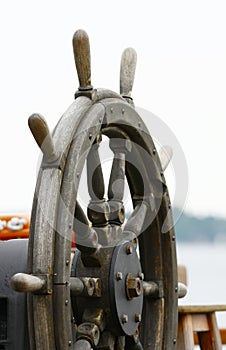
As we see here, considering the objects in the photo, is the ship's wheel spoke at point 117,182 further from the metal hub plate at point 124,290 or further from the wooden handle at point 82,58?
the wooden handle at point 82,58

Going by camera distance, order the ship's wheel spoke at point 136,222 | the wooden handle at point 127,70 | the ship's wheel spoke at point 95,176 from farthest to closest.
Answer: the wooden handle at point 127,70
the ship's wheel spoke at point 136,222
the ship's wheel spoke at point 95,176

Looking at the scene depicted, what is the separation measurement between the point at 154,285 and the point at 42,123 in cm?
72

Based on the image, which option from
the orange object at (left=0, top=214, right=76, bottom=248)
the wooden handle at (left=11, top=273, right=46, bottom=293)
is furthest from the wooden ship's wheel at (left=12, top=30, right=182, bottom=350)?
the orange object at (left=0, top=214, right=76, bottom=248)

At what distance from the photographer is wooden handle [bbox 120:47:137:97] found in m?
2.37

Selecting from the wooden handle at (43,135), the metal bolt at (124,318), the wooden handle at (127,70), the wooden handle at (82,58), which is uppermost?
the wooden handle at (127,70)

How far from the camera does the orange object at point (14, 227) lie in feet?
9.46

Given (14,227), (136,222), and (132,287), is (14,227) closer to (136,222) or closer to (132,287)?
(136,222)

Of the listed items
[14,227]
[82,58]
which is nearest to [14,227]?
[14,227]

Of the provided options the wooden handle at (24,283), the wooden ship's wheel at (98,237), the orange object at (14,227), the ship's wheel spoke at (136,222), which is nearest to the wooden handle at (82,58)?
A: the wooden ship's wheel at (98,237)

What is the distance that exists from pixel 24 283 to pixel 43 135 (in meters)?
0.32

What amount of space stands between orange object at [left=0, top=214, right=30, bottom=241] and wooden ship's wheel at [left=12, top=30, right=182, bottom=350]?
0.60 metres

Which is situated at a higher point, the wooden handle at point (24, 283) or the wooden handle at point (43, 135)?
the wooden handle at point (43, 135)

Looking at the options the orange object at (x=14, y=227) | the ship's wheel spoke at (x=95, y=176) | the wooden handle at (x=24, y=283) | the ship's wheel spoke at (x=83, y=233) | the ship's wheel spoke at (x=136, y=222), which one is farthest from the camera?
the orange object at (x=14, y=227)

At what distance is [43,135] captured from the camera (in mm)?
1857
